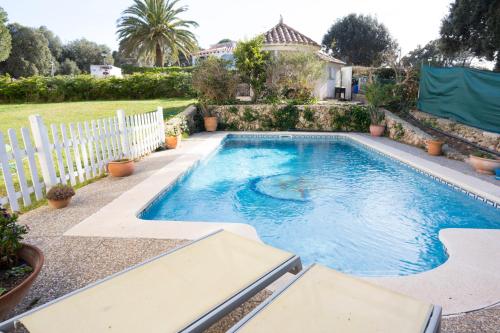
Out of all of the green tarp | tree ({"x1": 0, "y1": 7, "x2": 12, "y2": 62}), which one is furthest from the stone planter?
tree ({"x1": 0, "y1": 7, "x2": 12, "y2": 62})

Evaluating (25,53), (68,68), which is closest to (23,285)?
(25,53)

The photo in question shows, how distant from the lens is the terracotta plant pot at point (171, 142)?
Result: 9.11 meters

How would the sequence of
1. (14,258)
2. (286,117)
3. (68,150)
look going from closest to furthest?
(14,258)
(68,150)
(286,117)

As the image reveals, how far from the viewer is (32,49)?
135 ft

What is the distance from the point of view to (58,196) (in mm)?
4543

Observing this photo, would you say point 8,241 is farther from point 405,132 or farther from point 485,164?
point 405,132

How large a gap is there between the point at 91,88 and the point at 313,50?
14.9m

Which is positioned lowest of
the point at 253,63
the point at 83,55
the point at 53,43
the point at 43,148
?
the point at 43,148

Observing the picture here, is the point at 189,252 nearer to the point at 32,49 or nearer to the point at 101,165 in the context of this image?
the point at 101,165

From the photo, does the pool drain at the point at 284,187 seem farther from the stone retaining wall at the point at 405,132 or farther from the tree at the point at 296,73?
the tree at the point at 296,73

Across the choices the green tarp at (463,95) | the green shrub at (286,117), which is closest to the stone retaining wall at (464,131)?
the green tarp at (463,95)

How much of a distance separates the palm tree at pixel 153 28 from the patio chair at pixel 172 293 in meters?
25.2

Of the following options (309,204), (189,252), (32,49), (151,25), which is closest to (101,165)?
(309,204)

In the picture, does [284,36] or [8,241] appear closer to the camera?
[8,241]
